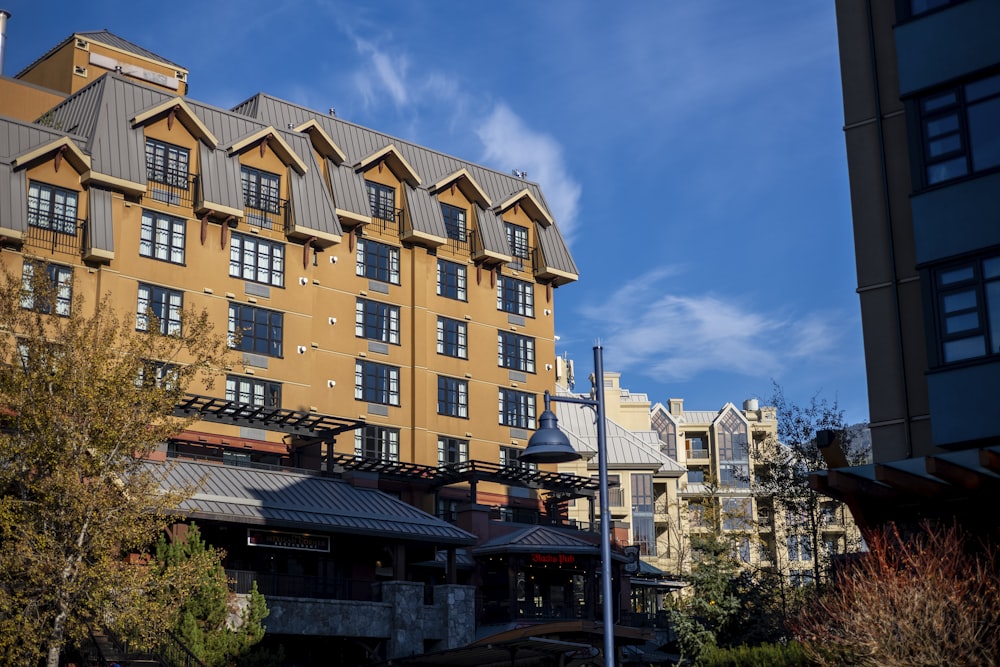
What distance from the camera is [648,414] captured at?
104375 millimetres

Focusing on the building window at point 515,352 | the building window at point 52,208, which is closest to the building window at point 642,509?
the building window at point 515,352

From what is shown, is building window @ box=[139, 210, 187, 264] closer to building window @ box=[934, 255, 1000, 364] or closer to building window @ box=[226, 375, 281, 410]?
building window @ box=[226, 375, 281, 410]

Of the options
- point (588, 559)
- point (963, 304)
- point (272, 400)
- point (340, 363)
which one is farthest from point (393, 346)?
point (963, 304)

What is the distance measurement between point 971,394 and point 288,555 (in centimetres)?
2738

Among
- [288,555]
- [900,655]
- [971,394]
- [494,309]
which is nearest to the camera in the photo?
[900,655]

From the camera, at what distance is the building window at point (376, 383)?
5447 centimetres

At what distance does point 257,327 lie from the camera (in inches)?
1971

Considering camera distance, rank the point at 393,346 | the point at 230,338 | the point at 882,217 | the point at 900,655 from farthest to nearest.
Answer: the point at 393,346 < the point at 230,338 < the point at 882,217 < the point at 900,655

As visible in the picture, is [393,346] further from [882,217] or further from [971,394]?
[971,394]

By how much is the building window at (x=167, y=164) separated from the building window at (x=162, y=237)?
144 cm

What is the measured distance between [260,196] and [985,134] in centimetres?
3262

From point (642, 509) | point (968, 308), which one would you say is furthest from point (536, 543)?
point (642, 509)

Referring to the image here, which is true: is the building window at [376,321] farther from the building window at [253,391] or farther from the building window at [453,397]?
the building window at [253,391]

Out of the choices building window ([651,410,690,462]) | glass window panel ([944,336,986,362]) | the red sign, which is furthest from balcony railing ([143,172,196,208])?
building window ([651,410,690,462])
